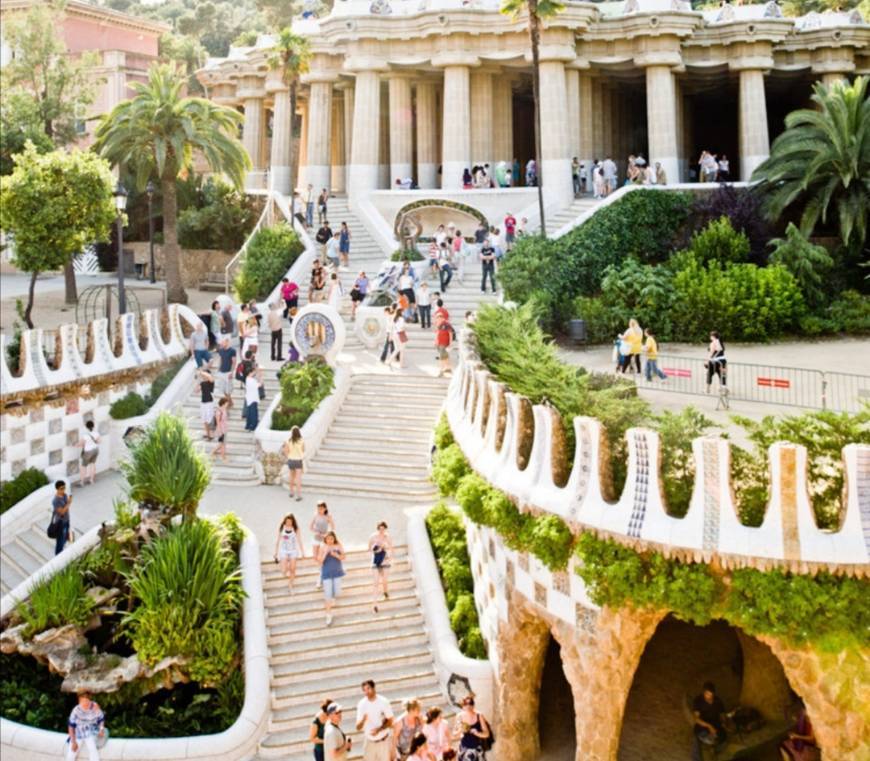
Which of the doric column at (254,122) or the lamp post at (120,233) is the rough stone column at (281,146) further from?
the lamp post at (120,233)

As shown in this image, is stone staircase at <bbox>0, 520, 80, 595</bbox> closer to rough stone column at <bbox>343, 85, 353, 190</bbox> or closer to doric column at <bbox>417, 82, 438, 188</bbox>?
doric column at <bbox>417, 82, 438, 188</bbox>

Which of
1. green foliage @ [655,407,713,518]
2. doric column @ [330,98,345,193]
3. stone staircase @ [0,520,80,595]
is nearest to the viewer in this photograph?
green foliage @ [655,407,713,518]

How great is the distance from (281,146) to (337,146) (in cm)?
502

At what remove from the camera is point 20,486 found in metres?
21.7

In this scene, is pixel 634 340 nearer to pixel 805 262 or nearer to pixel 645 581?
pixel 645 581

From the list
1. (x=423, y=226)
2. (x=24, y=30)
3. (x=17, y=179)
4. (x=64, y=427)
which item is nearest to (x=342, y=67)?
(x=423, y=226)

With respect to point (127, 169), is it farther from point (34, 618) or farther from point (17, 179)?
point (34, 618)

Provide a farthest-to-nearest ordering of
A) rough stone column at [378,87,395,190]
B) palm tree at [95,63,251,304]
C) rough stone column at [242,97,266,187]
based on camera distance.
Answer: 1. rough stone column at [242,97,266,187]
2. rough stone column at [378,87,395,190]
3. palm tree at [95,63,251,304]

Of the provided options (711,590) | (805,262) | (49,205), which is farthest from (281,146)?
(711,590)

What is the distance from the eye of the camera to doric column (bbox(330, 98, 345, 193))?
50344 mm

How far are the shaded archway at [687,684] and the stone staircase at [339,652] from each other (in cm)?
311

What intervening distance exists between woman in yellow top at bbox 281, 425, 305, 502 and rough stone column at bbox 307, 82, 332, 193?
24.8 metres

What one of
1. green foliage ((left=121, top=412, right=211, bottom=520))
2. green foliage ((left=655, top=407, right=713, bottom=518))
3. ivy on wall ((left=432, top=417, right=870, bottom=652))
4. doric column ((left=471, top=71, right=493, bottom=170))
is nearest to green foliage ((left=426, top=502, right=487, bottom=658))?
ivy on wall ((left=432, top=417, right=870, bottom=652))

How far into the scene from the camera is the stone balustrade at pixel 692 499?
12523 mm
